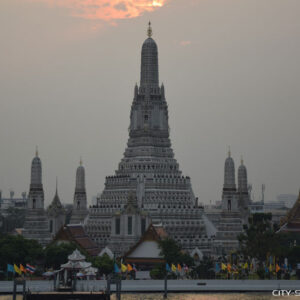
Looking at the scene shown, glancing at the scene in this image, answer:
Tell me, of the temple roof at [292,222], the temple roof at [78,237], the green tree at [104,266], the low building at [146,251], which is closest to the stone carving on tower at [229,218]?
the temple roof at [292,222]

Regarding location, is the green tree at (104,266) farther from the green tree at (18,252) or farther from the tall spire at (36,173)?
the tall spire at (36,173)

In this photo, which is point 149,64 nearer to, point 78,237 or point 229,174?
point 229,174

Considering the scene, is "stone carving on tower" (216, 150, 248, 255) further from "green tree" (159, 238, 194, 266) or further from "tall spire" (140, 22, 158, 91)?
"tall spire" (140, 22, 158, 91)

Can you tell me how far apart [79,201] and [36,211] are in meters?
17.1

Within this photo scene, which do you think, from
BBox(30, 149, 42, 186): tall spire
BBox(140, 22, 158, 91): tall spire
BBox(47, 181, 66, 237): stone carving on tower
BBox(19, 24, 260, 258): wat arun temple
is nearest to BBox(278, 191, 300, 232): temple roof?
BBox(19, 24, 260, 258): wat arun temple

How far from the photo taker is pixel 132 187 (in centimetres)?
14625

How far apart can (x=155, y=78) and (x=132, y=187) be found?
60.0ft

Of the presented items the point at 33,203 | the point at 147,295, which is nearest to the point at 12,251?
the point at 147,295

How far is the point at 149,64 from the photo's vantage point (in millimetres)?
149625

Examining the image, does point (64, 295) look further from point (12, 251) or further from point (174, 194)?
point (174, 194)

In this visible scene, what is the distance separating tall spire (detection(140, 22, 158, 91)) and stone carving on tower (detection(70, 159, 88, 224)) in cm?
2272

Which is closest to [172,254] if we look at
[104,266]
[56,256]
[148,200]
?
[104,266]

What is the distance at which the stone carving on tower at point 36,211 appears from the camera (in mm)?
144500

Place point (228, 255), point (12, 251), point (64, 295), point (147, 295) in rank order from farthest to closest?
point (228, 255) < point (12, 251) < point (147, 295) < point (64, 295)
